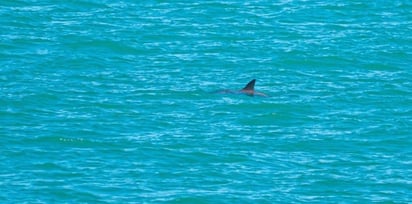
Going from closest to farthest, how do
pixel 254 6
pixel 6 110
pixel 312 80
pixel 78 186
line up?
pixel 78 186
pixel 6 110
pixel 312 80
pixel 254 6

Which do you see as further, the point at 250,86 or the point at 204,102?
the point at 250,86

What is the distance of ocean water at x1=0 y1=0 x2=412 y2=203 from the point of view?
34.8 metres

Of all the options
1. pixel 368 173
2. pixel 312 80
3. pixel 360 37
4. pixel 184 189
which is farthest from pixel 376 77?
pixel 184 189

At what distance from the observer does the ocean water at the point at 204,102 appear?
3478 centimetres

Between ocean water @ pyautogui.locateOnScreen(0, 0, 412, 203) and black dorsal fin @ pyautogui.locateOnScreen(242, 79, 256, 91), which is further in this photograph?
black dorsal fin @ pyautogui.locateOnScreen(242, 79, 256, 91)

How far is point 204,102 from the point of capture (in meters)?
42.0

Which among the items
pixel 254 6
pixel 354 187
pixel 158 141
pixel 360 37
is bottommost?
pixel 354 187

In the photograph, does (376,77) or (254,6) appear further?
(254,6)

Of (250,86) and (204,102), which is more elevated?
(250,86)

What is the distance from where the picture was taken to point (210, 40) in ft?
164

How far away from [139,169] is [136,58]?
12.2 m

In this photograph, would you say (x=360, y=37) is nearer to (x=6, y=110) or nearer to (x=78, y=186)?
(x=6, y=110)

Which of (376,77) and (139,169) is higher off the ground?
(376,77)

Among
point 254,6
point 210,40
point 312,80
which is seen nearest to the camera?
point 312,80
